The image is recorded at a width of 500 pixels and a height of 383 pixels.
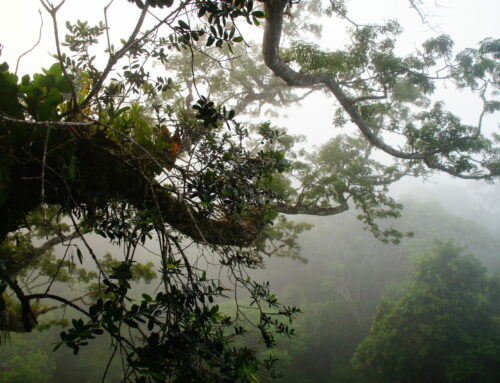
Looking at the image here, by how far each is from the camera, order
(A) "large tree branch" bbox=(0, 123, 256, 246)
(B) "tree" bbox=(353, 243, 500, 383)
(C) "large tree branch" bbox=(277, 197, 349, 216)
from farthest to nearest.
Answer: (B) "tree" bbox=(353, 243, 500, 383) → (C) "large tree branch" bbox=(277, 197, 349, 216) → (A) "large tree branch" bbox=(0, 123, 256, 246)

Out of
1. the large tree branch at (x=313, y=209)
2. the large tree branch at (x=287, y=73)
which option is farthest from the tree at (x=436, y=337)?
the large tree branch at (x=313, y=209)

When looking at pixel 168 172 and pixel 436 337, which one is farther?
pixel 436 337

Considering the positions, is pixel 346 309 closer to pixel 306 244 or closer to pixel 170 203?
pixel 306 244

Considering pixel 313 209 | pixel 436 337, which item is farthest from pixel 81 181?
pixel 436 337

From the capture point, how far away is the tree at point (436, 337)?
10641mm

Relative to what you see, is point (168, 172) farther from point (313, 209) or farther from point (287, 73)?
point (313, 209)

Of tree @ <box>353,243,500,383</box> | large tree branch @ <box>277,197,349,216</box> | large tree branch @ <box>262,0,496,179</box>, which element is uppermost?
large tree branch @ <box>262,0,496,179</box>

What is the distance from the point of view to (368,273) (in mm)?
24656

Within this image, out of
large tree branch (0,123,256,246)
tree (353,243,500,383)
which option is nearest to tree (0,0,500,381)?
large tree branch (0,123,256,246)

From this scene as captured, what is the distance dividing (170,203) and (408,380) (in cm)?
1415

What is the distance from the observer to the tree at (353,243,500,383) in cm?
1064

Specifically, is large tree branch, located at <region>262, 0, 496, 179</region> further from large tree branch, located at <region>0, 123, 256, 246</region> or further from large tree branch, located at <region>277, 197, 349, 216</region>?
large tree branch, located at <region>0, 123, 256, 246</region>

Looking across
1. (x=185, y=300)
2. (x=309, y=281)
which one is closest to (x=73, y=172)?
(x=185, y=300)

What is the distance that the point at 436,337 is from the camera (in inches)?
455
